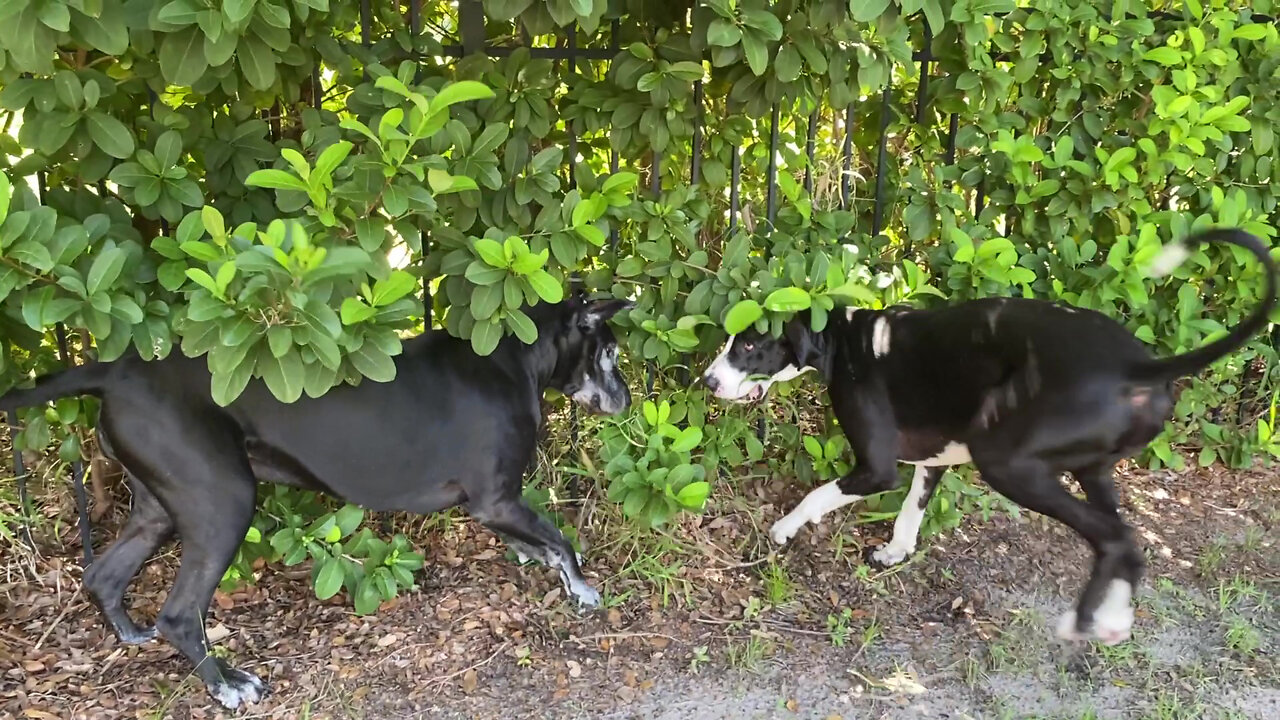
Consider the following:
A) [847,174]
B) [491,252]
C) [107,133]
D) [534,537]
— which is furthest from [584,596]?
[107,133]

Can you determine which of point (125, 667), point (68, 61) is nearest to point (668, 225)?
point (68, 61)

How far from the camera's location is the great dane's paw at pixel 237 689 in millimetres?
2939

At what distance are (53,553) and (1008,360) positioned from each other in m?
3.52

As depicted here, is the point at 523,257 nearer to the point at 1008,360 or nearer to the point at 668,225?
the point at 668,225

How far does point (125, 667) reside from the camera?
312 cm

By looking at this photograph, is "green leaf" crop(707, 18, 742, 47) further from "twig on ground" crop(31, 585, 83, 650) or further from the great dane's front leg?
"twig on ground" crop(31, 585, 83, 650)

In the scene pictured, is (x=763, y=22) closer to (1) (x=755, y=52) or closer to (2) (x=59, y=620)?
(1) (x=755, y=52)

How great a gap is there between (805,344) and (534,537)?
3.96ft

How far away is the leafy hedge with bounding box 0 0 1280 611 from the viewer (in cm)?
238

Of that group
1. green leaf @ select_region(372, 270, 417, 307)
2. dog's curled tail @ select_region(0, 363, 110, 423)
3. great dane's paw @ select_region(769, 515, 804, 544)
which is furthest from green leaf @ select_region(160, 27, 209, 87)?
great dane's paw @ select_region(769, 515, 804, 544)

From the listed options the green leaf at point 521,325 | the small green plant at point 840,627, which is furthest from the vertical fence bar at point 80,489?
the small green plant at point 840,627

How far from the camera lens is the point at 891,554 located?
372 centimetres

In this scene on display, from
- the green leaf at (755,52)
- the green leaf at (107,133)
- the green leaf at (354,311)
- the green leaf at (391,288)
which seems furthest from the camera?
the green leaf at (755,52)

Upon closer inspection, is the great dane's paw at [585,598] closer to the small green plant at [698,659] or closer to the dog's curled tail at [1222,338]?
the small green plant at [698,659]
